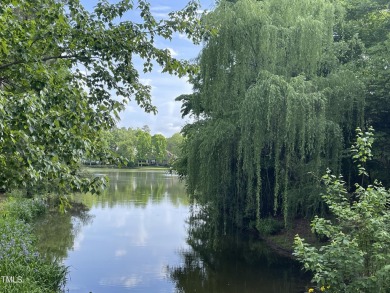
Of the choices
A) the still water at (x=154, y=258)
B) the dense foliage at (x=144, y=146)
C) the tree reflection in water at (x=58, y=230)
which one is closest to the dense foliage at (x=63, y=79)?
the still water at (x=154, y=258)

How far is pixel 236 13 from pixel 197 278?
8333 millimetres

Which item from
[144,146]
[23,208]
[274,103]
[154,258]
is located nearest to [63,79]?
[274,103]

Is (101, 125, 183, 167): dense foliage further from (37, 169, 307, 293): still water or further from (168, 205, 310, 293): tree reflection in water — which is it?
(168, 205, 310, 293): tree reflection in water

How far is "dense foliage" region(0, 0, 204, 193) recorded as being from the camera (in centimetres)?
303

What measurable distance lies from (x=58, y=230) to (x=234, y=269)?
7.82 m

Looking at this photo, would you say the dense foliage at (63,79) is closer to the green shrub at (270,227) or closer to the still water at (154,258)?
the still water at (154,258)

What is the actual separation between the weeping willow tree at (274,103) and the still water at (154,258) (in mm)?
1619

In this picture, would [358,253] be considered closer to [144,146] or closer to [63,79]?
[63,79]

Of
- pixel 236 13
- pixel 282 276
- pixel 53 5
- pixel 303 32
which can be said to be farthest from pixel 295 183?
pixel 53 5

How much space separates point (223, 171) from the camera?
12188 millimetres

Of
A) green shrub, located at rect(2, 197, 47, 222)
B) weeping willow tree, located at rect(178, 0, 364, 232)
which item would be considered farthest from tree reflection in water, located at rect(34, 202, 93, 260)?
weeping willow tree, located at rect(178, 0, 364, 232)

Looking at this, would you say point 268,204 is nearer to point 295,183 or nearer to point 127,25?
point 295,183

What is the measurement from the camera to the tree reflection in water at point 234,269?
9.10 metres

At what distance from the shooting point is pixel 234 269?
10531 mm
